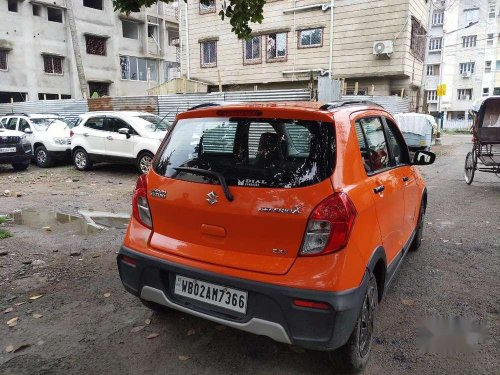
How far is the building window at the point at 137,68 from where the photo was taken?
31.7m

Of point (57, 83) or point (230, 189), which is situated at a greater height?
point (57, 83)

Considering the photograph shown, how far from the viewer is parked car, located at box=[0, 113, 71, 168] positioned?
40.5ft

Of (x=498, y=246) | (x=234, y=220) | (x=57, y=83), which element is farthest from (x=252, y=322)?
(x=57, y=83)

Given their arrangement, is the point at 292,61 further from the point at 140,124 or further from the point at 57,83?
the point at 57,83

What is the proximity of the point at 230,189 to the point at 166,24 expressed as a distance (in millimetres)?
35120

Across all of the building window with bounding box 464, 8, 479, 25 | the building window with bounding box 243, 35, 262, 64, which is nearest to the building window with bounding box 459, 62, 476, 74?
the building window with bounding box 464, 8, 479, 25

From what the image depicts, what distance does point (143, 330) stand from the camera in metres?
3.14

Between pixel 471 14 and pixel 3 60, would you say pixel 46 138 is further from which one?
pixel 471 14

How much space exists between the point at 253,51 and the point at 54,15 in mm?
16787

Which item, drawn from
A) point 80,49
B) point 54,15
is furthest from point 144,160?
point 54,15

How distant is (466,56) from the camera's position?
45.3m

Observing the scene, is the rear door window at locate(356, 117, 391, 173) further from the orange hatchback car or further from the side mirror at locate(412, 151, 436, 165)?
the side mirror at locate(412, 151, 436, 165)

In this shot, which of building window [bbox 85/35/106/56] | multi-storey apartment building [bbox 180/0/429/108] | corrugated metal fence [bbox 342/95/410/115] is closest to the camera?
corrugated metal fence [bbox 342/95/410/115]

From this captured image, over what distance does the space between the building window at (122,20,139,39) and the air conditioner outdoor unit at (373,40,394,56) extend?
864 inches
